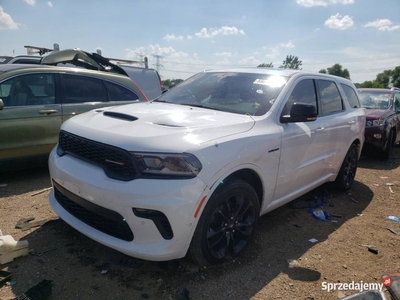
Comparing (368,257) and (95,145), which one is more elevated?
(95,145)

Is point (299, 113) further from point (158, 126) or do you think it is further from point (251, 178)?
point (158, 126)

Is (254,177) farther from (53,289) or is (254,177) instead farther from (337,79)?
(337,79)

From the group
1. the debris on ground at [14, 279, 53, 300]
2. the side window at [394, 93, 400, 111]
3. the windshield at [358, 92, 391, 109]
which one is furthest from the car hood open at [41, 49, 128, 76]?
the side window at [394, 93, 400, 111]

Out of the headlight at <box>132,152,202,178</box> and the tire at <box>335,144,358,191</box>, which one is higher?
the headlight at <box>132,152,202,178</box>

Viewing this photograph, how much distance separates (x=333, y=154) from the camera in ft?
13.8

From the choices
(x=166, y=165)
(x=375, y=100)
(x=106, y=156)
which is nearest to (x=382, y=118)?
(x=375, y=100)

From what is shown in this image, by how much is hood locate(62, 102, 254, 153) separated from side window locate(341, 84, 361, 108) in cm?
277

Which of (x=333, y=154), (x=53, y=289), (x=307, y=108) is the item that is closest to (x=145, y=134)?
(x=53, y=289)

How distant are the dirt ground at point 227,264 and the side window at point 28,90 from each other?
1.31m

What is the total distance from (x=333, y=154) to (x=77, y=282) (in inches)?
137

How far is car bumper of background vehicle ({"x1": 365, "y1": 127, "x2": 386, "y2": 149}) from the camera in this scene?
7223mm

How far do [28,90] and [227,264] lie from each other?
3797 mm

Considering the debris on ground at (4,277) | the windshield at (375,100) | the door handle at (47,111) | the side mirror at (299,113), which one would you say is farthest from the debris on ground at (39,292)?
the windshield at (375,100)

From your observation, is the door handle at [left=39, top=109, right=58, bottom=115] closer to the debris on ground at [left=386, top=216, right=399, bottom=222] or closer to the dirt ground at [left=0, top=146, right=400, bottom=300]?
the dirt ground at [left=0, top=146, right=400, bottom=300]
